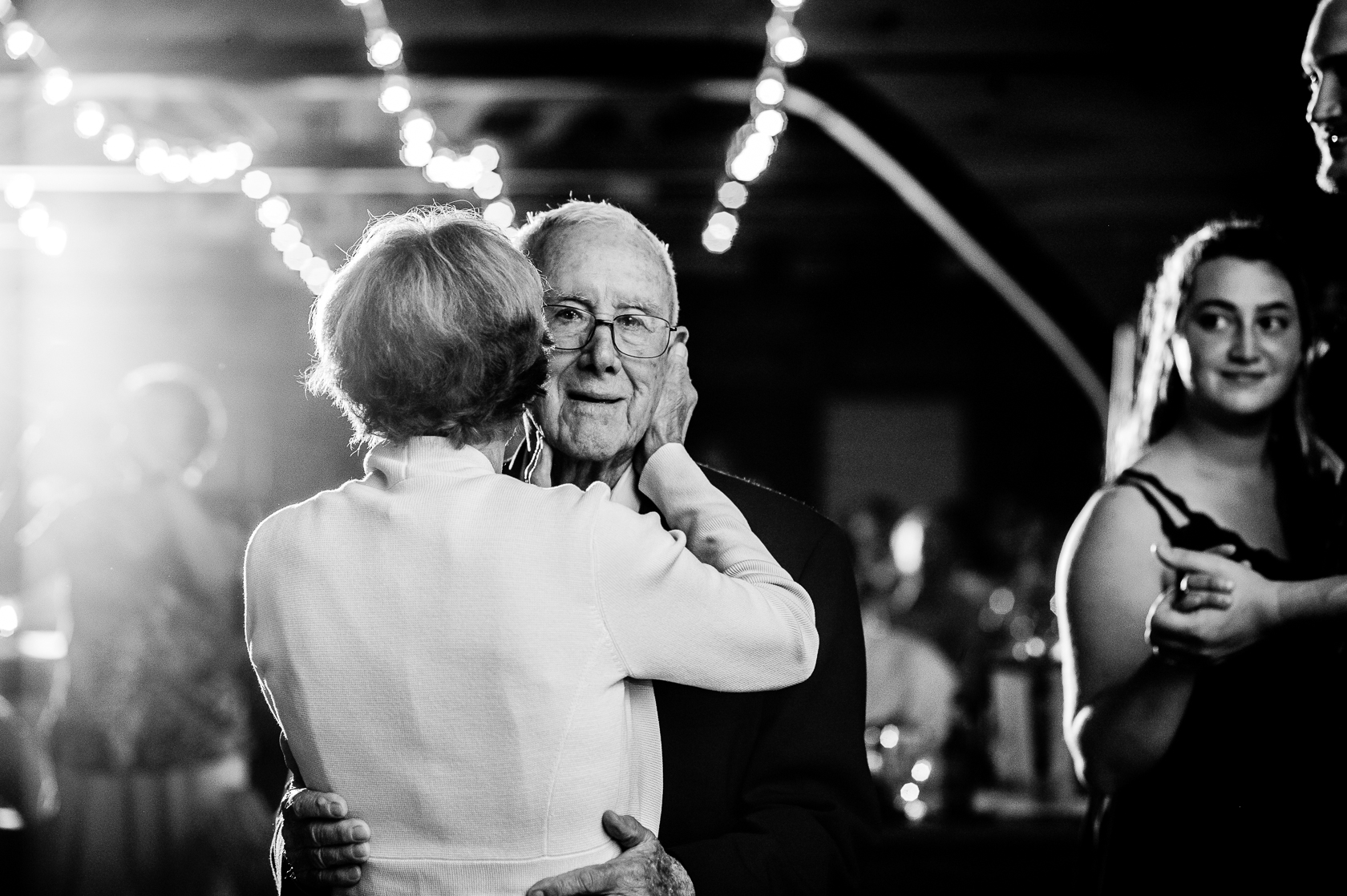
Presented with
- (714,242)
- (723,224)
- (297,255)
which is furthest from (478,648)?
(714,242)

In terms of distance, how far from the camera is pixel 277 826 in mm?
1682

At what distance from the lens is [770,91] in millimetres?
6348

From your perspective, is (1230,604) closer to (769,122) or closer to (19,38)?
(769,122)

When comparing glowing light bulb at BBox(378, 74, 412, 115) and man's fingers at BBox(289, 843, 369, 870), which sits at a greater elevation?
glowing light bulb at BBox(378, 74, 412, 115)

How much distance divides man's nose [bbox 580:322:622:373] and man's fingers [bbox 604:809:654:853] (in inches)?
24.2

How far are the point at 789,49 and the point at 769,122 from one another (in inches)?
44.6

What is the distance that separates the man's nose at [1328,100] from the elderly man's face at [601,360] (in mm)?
880

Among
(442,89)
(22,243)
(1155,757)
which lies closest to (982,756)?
(1155,757)

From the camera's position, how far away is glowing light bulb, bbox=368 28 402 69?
5828 mm

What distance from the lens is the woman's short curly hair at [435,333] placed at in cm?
141

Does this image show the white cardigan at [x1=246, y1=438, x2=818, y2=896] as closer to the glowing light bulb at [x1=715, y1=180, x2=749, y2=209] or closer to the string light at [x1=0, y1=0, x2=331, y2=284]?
the string light at [x1=0, y1=0, x2=331, y2=284]

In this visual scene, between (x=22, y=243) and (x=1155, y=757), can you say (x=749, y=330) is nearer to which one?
(x=22, y=243)

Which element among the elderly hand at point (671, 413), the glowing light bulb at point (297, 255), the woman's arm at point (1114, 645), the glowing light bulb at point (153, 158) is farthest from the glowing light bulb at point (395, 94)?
the woman's arm at point (1114, 645)

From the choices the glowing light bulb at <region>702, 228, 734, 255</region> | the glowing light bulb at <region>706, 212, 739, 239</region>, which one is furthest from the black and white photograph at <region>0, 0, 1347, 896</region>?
the glowing light bulb at <region>702, 228, 734, 255</region>
